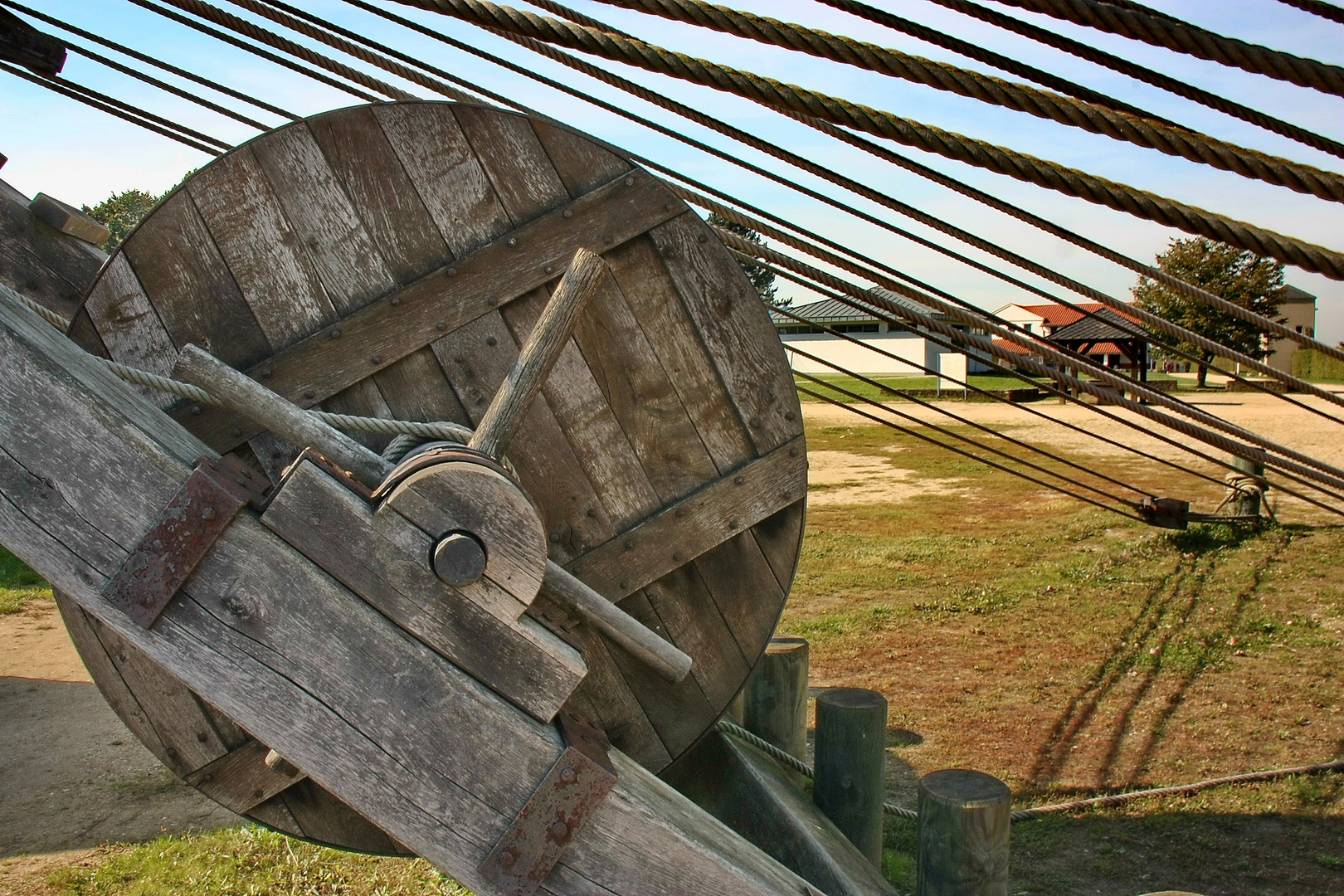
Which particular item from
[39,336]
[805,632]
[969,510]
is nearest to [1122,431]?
[969,510]

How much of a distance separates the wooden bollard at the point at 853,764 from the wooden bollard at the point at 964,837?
0.41 meters

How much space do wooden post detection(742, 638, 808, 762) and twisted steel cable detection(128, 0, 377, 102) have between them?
2310mm

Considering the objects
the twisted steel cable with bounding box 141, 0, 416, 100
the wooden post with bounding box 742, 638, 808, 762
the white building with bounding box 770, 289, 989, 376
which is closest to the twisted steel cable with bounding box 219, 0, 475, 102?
the twisted steel cable with bounding box 141, 0, 416, 100

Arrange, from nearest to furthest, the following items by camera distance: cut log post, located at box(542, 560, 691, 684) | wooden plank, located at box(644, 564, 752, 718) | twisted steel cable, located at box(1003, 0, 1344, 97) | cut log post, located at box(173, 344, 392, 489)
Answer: twisted steel cable, located at box(1003, 0, 1344, 97) → cut log post, located at box(173, 344, 392, 489) → cut log post, located at box(542, 560, 691, 684) → wooden plank, located at box(644, 564, 752, 718)

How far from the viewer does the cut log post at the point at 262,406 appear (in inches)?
65.7

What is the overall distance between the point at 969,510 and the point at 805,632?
17.1 ft

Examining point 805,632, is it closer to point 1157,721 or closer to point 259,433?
point 1157,721

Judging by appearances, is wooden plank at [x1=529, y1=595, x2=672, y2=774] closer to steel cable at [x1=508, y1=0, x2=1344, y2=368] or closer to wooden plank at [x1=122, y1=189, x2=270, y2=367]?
wooden plank at [x1=122, y1=189, x2=270, y2=367]

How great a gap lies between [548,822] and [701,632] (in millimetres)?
812

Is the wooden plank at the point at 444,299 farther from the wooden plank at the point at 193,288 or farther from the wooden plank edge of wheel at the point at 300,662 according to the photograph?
the wooden plank edge of wheel at the point at 300,662

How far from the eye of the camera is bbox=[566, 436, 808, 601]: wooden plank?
7.22ft

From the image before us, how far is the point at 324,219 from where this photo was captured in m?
2.09

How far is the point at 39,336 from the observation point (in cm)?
152

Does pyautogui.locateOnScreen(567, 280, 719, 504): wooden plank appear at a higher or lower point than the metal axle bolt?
higher
